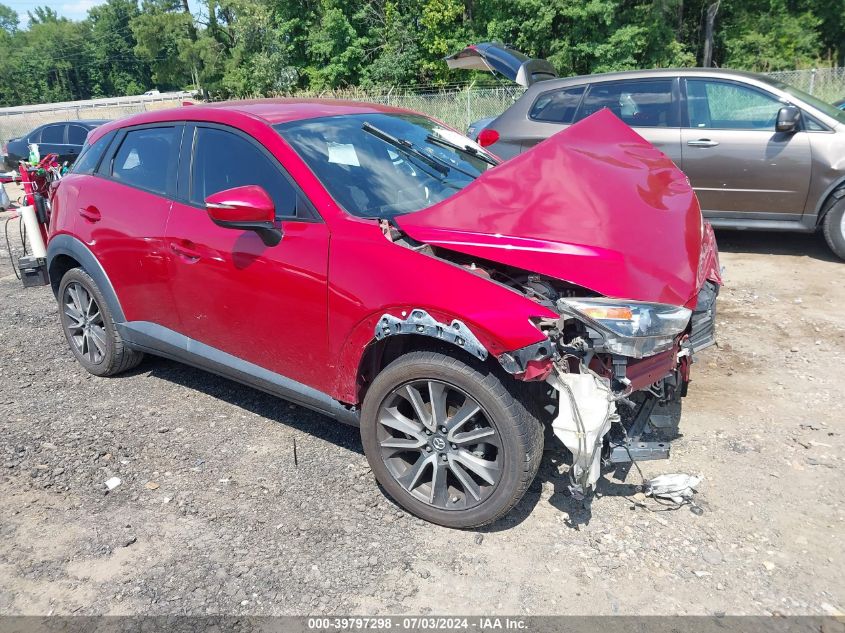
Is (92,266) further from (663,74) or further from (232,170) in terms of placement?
(663,74)

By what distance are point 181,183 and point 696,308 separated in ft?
9.40

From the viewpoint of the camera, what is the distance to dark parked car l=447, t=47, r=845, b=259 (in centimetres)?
630

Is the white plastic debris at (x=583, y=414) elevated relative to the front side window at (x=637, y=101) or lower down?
lower down

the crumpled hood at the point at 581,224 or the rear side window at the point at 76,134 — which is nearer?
the crumpled hood at the point at 581,224

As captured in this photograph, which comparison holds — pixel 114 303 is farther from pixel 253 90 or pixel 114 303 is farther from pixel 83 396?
pixel 253 90

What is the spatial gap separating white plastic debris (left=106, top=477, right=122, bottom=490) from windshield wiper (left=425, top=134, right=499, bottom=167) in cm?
262

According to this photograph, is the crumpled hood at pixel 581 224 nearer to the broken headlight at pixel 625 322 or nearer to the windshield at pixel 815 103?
the broken headlight at pixel 625 322

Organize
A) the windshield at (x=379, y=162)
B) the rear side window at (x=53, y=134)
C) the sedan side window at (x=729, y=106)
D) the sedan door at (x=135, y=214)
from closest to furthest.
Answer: the windshield at (x=379, y=162)
the sedan door at (x=135, y=214)
the sedan side window at (x=729, y=106)
the rear side window at (x=53, y=134)

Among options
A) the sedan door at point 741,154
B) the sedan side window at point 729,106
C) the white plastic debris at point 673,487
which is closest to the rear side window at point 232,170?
the white plastic debris at point 673,487

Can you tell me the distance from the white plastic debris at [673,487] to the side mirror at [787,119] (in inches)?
177

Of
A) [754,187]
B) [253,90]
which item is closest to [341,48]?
[253,90]

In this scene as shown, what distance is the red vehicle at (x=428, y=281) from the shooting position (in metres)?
2.69

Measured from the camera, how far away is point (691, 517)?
3014mm

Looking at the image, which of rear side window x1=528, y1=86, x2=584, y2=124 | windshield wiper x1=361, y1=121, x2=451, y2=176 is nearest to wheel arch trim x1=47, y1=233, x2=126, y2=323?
windshield wiper x1=361, y1=121, x2=451, y2=176
